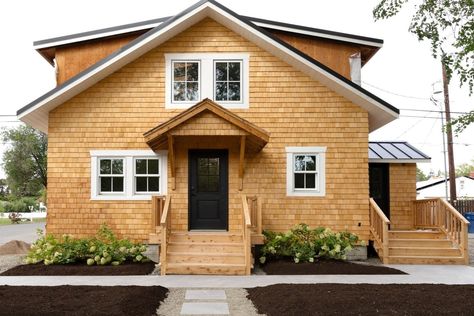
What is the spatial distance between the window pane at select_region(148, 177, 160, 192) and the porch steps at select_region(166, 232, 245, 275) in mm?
1528

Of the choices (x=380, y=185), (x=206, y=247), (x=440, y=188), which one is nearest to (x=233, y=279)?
(x=206, y=247)

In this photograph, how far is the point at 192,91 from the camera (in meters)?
13.5

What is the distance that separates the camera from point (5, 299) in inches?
301

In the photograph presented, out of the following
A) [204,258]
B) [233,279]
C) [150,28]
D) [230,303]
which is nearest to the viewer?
[230,303]

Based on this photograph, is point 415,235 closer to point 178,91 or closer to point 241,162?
point 241,162

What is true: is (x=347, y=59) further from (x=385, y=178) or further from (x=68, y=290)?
(x=68, y=290)

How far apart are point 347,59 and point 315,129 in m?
3.10

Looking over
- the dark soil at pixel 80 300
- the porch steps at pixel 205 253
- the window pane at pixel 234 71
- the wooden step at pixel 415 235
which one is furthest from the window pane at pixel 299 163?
the dark soil at pixel 80 300

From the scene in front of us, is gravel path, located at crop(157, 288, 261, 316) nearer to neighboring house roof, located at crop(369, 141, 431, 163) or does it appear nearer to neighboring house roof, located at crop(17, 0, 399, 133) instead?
neighboring house roof, located at crop(17, 0, 399, 133)

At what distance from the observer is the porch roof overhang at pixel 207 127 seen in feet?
38.0

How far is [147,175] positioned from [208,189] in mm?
1635

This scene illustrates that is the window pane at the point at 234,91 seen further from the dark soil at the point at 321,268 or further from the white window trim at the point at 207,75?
the dark soil at the point at 321,268

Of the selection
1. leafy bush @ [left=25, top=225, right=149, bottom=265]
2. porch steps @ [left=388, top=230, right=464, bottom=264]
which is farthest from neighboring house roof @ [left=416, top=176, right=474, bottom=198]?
leafy bush @ [left=25, top=225, right=149, bottom=265]

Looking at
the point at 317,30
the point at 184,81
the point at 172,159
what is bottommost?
the point at 172,159
